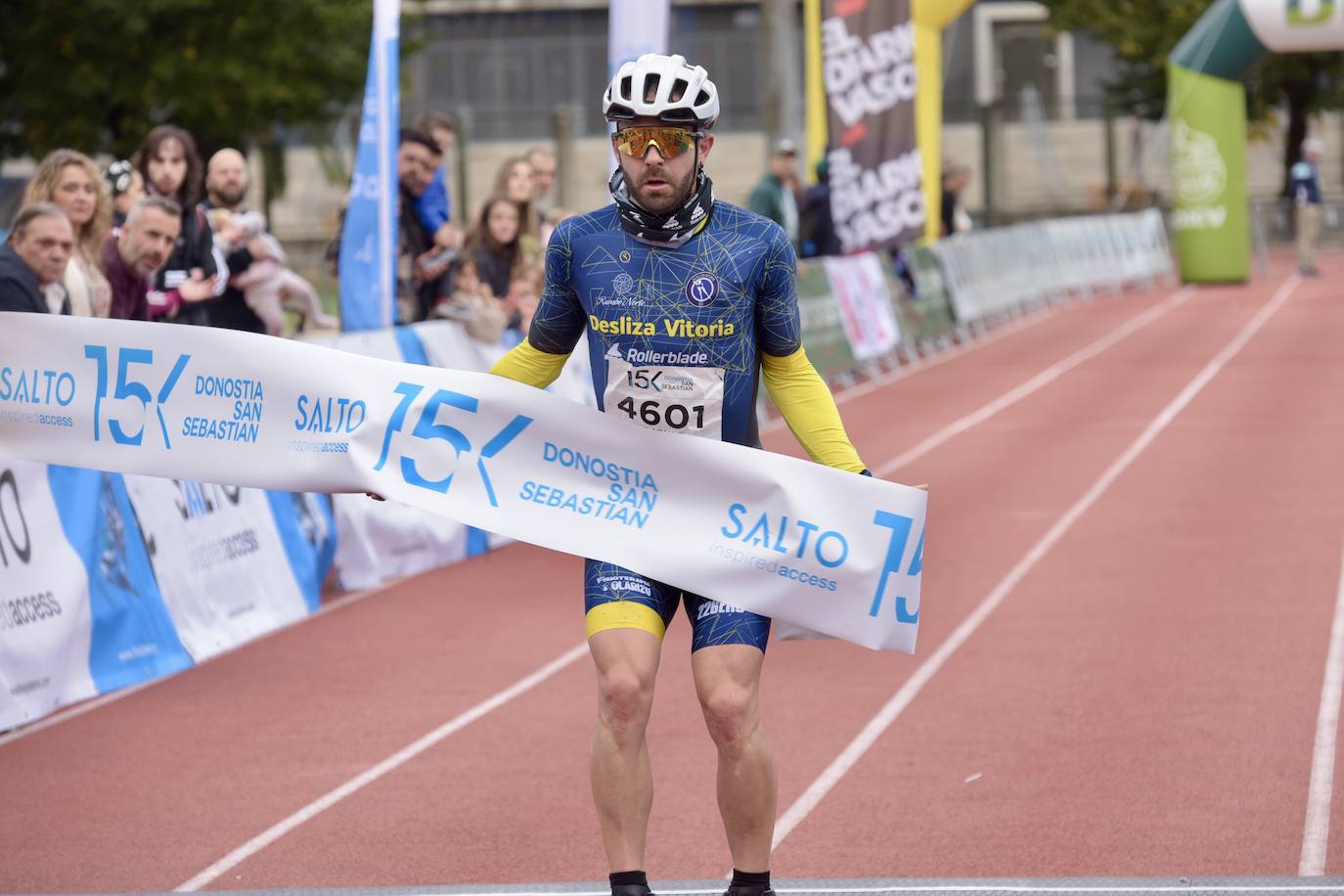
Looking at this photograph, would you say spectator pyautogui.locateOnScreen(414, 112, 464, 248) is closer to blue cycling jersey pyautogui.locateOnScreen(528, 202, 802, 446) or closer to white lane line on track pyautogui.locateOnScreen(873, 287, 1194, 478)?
white lane line on track pyautogui.locateOnScreen(873, 287, 1194, 478)

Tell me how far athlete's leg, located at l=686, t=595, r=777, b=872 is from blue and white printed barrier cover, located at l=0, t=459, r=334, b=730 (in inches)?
152

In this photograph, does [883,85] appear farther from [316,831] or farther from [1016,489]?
[316,831]

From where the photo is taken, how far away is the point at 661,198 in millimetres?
5047

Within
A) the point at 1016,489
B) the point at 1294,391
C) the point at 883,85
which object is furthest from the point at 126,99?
the point at 1016,489

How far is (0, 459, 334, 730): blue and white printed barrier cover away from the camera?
8.12 m

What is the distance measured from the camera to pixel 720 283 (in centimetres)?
510

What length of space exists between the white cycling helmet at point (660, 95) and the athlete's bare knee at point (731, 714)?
136cm

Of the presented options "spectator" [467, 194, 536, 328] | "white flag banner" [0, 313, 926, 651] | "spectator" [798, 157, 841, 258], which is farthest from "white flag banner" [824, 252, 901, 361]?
"white flag banner" [0, 313, 926, 651]

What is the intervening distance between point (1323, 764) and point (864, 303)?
14571mm

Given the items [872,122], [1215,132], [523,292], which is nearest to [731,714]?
[523,292]

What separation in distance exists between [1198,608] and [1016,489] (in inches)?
160

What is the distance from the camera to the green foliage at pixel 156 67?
33031mm

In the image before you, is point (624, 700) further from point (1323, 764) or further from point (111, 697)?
point (111, 697)

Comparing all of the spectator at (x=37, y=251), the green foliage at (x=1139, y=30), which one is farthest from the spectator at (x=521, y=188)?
the green foliage at (x=1139, y=30)
